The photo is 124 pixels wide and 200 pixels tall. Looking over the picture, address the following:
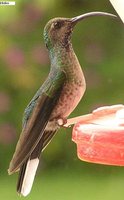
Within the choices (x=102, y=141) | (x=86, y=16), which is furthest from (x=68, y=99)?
(x=86, y=16)

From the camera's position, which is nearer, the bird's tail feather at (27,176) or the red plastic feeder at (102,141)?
the red plastic feeder at (102,141)

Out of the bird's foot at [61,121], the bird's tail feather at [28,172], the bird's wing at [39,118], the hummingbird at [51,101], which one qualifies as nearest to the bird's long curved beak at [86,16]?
the hummingbird at [51,101]

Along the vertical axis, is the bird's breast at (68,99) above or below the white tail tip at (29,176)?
above

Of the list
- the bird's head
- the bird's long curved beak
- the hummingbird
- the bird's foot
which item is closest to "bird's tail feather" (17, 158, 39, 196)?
the hummingbird

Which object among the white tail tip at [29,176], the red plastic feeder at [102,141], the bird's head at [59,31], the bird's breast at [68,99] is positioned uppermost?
the bird's head at [59,31]

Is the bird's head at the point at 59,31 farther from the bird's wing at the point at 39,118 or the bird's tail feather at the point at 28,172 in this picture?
the bird's tail feather at the point at 28,172

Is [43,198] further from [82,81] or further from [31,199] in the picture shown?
[82,81]

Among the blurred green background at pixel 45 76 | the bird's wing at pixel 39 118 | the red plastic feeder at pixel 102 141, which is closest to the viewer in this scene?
the red plastic feeder at pixel 102 141

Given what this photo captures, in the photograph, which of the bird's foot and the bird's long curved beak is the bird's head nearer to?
the bird's long curved beak

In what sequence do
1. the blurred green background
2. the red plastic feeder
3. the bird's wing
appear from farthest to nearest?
1. the blurred green background
2. the bird's wing
3. the red plastic feeder
